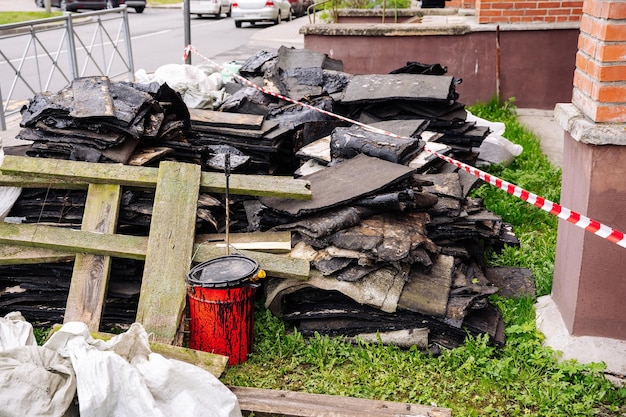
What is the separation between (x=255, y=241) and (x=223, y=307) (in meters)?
0.81

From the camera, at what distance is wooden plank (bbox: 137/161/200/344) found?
4621 mm

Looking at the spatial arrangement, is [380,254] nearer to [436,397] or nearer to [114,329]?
[436,397]

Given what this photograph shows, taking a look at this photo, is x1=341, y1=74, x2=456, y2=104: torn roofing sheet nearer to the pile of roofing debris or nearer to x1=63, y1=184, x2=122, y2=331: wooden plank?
the pile of roofing debris

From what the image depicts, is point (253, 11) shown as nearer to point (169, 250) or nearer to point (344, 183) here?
point (344, 183)

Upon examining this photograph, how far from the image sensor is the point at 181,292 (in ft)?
15.5

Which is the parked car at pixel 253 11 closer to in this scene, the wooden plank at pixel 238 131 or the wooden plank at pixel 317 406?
the wooden plank at pixel 238 131

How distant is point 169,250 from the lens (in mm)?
4879

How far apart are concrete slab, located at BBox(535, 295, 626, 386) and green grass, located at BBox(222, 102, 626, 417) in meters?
0.09

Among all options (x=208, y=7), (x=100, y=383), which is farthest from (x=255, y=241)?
(x=208, y=7)

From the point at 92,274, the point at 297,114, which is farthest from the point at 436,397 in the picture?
the point at 297,114

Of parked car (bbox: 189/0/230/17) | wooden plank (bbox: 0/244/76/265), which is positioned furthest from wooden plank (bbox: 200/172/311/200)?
parked car (bbox: 189/0/230/17)

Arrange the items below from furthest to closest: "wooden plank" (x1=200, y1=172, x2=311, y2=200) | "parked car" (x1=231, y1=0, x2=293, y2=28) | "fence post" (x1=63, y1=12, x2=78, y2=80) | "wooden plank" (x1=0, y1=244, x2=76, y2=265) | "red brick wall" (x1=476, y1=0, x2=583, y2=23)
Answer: "parked car" (x1=231, y1=0, x2=293, y2=28), "fence post" (x1=63, y1=12, x2=78, y2=80), "red brick wall" (x1=476, y1=0, x2=583, y2=23), "wooden plank" (x1=200, y1=172, x2=311, y2=200), "wooden plank" (x1=0, y1=244, x2=76, y2=265)

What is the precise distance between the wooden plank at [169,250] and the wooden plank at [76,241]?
0.15m

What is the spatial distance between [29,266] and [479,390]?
A: 3427 mm
